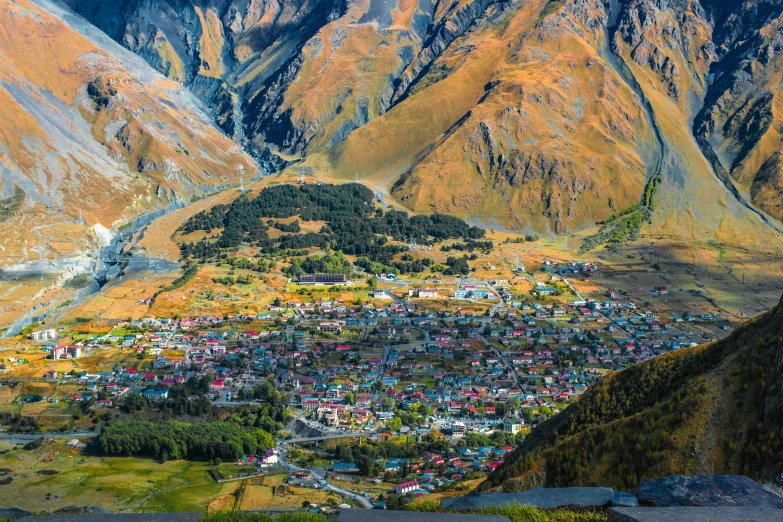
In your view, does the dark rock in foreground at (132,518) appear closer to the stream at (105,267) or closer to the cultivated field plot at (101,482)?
the cultivated field plot at (101,482)

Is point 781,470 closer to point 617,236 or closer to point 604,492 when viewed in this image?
point 604,492

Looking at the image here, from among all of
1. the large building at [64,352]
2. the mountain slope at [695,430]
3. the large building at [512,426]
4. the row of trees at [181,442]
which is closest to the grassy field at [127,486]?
the row of trees at [181,442]

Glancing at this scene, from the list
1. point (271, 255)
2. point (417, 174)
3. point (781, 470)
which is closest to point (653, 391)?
point (781, 470)

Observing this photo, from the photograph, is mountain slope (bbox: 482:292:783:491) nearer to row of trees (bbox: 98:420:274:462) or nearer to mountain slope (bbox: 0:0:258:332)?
row of trees (bbox: 98:420:274:462)

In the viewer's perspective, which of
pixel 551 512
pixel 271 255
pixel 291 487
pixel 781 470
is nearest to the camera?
pixel 551 512

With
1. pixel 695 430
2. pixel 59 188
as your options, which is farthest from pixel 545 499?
pixel 59 188

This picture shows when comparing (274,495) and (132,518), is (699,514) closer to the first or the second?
(132,518)

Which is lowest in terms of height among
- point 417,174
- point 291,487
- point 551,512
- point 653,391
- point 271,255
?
point 291,487
